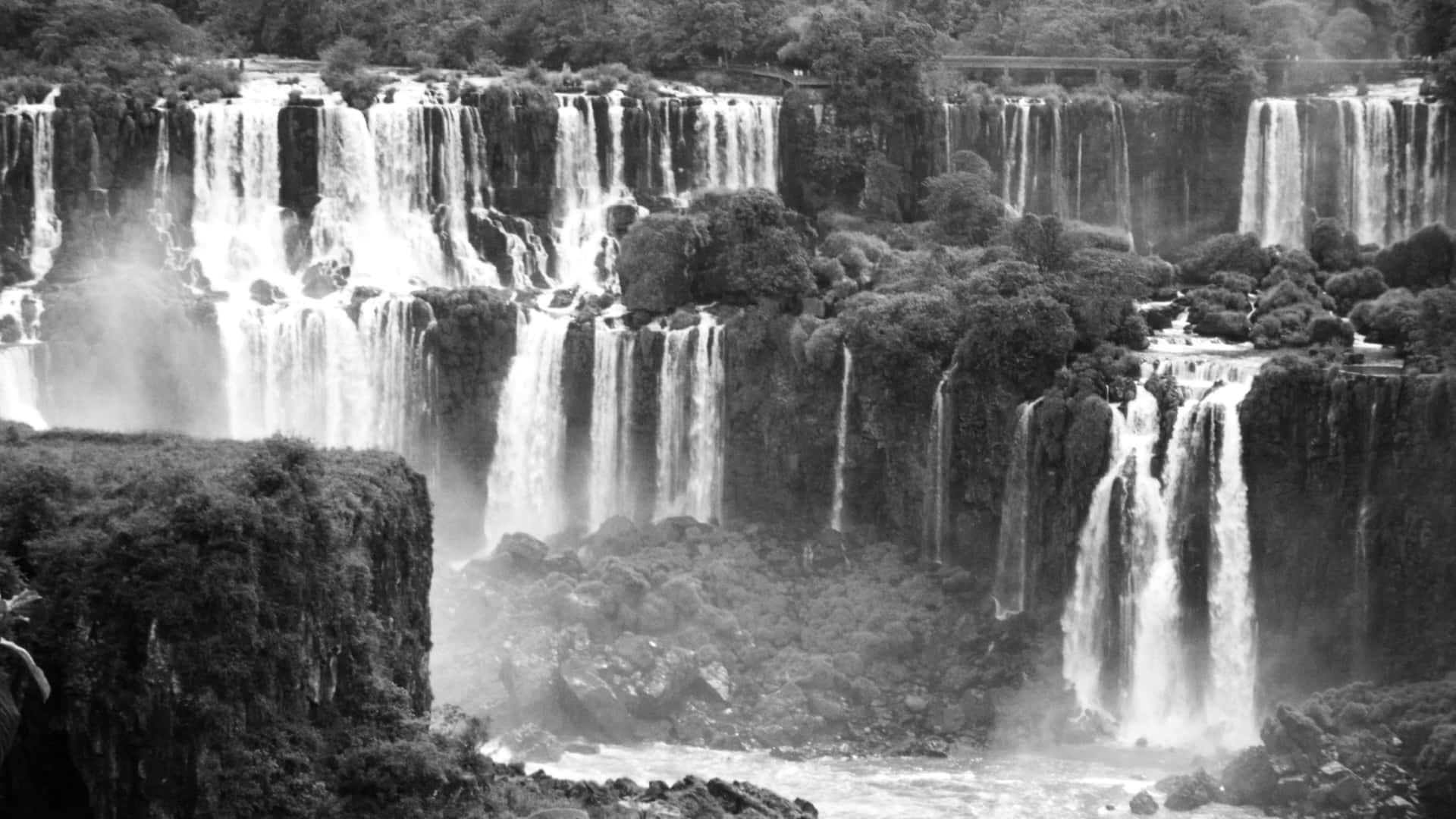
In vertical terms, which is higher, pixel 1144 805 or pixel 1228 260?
pixel 1228 260

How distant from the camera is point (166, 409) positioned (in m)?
63.0

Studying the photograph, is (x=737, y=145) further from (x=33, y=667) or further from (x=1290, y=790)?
(x=33, y=667)

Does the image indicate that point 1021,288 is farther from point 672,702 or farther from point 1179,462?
point 672,702

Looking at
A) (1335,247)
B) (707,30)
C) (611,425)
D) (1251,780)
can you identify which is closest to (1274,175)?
(1335,247)

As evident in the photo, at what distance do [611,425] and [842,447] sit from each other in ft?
21.3

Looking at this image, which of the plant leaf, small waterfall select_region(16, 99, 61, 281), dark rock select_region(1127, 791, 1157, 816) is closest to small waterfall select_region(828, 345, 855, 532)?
dark rock select_region(1127, 791, 1157, 816)

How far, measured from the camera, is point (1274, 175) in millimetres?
73062

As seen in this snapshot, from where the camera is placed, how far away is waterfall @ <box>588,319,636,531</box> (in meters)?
62.9

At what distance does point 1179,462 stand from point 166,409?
87.9 feet

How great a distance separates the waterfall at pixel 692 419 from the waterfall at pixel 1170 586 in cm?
1122

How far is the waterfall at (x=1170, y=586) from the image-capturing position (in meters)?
54.5

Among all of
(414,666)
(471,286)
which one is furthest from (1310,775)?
(471,286)

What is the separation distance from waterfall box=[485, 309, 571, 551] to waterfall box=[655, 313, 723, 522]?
114 inches

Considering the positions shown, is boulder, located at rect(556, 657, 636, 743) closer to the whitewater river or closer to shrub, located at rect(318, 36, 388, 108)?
the whitewater river
